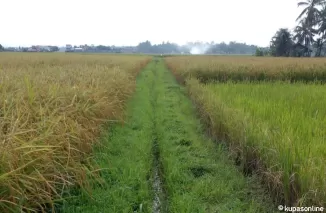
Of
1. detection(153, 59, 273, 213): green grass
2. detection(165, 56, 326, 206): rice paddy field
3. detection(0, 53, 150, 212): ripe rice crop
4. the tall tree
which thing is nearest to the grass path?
detection(153, 59, 273, 213): green grass

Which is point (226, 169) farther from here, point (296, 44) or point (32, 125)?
point (296, 44)

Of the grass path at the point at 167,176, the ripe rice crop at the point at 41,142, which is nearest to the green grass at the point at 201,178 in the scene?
the grass path at the point at 167,176

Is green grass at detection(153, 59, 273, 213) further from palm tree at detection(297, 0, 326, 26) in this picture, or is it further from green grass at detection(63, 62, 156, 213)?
palm tree at detection(297, 0, 326, 26)

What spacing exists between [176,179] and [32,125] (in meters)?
2.05

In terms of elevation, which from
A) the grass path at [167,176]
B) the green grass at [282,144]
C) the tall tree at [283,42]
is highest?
the tall tree at [283,42]

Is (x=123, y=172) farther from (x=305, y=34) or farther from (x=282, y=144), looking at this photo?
(x=305, y=34)

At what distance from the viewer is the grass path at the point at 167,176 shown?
3.09 m

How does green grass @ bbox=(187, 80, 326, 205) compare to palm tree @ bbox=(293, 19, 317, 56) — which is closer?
green grass @ bbox=(187, 80, 326, 205)

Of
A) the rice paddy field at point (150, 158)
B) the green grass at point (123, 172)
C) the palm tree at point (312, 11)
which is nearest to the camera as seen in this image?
the rice paddy field at point (150, 158)

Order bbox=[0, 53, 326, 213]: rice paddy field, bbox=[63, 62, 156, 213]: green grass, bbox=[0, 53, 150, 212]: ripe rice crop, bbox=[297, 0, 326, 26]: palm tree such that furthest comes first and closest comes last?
bbox=[297, 0, 326, 26]: palm tree, bbox=[63, 62, 156, 213]: green grass, bbox=[0, 53, 326, 213]: rice paddy field, bbox=[0, 53, 150, 212]: ripe rice crop

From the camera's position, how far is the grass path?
122 inches

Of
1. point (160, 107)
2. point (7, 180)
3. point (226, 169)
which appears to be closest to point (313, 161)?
point (226, 169)

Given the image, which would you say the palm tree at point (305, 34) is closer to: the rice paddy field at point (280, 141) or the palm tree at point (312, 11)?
the palm tree at point (312, 11)

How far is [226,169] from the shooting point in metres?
3.99
